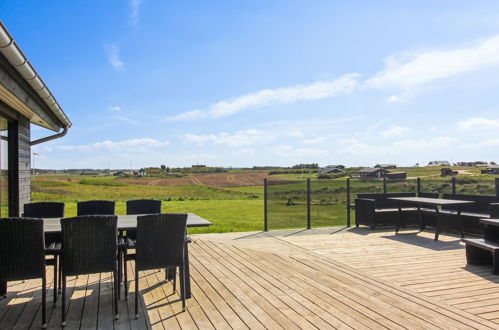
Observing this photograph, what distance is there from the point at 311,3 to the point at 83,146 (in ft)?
120

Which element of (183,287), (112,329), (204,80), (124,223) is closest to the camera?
(112,329)

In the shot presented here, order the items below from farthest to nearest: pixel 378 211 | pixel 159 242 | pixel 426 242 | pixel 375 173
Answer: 1. pixel 375 173
2. pixel 378 211
3. pixel 426 242
4. pixel 159 242

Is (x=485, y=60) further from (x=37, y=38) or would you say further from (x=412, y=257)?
(x=37, y=38)

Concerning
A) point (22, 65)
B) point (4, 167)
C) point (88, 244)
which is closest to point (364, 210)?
point (88, 244)

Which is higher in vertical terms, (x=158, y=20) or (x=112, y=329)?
(x=158, y=20)

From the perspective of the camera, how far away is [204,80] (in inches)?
519

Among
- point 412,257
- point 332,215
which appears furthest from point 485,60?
point 412,257

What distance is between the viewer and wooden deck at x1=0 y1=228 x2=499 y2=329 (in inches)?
113

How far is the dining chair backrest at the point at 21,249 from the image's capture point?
266 cm

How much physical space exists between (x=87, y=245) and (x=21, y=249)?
1.51 ft

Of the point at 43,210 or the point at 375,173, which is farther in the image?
the point at 375,173

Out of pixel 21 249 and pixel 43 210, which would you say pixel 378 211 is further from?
pixel 21 249

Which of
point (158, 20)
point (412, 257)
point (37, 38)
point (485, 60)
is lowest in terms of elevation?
point (412, 257)

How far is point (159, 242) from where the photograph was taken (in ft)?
10.2
